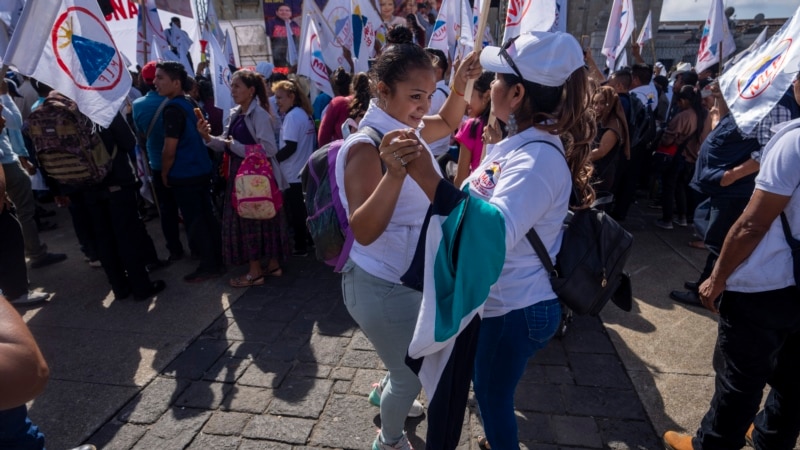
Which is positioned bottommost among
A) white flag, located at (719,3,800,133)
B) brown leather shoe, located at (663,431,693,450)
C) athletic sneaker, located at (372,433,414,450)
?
brown leather shoe, located at (663,431,693,450)

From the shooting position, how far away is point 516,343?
1.85 metres

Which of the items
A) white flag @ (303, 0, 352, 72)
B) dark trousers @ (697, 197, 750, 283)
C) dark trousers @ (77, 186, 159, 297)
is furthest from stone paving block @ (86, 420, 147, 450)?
white flag @ (303, 0, 352, 72)

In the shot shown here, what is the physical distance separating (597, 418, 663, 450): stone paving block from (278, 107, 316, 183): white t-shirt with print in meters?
3.62

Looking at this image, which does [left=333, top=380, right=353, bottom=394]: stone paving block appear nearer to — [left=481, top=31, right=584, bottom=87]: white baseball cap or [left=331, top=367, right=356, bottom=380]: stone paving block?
[left=331, top=367, right=356, bottom=380]: stone paving block

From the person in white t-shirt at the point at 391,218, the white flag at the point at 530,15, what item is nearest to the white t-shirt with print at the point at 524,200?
the person in white t-shirt at the point at 391,218

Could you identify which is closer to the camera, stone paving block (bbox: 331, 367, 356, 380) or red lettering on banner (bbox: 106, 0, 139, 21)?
stone paving block (bbox: 331, 367, 356, 380)

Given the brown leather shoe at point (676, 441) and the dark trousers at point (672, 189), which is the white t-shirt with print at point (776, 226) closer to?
the brown leather shoe at point (676, 441)

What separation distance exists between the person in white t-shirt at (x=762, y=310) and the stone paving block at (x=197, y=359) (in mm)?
3119

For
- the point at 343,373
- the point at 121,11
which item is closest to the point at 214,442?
the point at 343,373

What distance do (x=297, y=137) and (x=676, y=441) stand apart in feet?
13.7

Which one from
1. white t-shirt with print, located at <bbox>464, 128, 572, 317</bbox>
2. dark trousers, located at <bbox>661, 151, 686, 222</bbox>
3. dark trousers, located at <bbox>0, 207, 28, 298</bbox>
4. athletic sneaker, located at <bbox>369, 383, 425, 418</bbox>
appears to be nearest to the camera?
white t-shirt with print, located at <bbox>464, 128, 572, 317</bbox>

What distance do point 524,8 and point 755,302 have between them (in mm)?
2430

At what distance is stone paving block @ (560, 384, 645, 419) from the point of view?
2.86m

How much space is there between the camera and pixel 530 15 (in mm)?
3287
